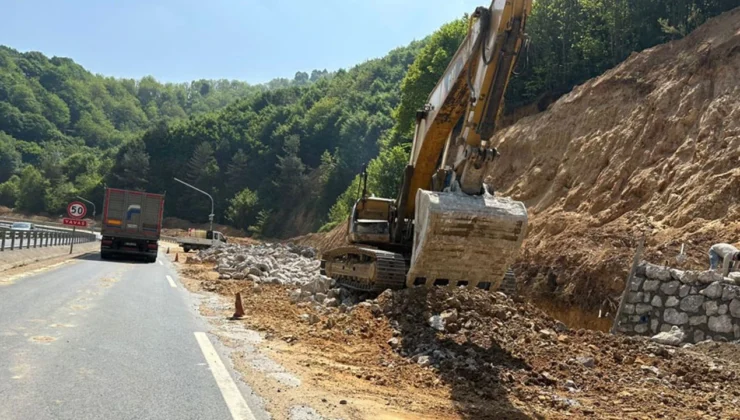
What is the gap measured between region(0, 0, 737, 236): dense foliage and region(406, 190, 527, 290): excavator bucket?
22621 mm

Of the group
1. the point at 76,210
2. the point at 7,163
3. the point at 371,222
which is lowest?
the point at 76,210

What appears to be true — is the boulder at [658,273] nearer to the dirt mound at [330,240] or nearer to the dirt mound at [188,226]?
the dirt mound at [330,240]

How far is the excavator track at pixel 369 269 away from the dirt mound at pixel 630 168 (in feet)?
23.7

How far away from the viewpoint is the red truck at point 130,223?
1083 inches

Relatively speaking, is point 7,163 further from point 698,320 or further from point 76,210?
point 698,320

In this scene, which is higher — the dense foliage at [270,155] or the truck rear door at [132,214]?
the dense foliage at [270,155]

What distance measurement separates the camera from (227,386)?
5.91 metres

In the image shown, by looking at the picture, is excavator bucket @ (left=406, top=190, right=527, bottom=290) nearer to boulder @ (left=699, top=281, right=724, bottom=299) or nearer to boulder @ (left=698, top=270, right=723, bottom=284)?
boulder @ (left=699, top=281, right=724, bottom=299)

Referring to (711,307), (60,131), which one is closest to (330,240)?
(711,307)

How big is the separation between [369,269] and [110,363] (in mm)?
6156

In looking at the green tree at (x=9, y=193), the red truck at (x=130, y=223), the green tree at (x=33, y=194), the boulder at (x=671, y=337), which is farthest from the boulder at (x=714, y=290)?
the green tree at (x=9, y=193)

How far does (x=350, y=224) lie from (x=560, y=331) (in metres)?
5.87

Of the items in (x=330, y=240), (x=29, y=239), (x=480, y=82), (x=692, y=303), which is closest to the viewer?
(x=480, y=82)

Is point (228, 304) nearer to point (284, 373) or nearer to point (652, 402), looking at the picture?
point (284, 373)
